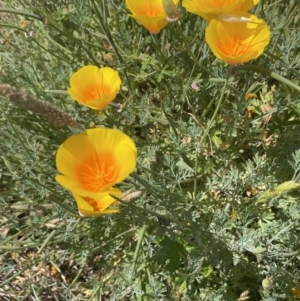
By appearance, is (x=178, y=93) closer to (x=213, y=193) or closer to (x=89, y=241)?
(x=213, y=193)

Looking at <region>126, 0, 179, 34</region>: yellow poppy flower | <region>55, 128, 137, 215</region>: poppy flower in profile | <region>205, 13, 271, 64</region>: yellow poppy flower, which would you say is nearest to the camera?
<region>55, 128, 137, 215</region>: poppy flower in profile

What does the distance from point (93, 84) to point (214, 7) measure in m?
0.44

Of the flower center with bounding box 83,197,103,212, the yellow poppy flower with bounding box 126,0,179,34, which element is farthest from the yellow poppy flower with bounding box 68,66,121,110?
the flower center with bounding box 83,197,103,212

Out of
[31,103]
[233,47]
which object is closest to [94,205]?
[31,103]

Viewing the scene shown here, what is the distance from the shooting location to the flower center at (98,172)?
3.93 feet

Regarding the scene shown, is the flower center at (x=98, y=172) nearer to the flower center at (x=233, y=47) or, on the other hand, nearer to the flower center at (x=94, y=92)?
the flower center at (x=94, y=92)

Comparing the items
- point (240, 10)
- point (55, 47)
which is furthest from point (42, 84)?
point (240, 10)

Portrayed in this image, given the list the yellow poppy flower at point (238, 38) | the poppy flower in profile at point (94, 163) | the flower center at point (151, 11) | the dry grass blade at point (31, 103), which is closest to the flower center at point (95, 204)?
the poppy flower in profile at point (94, 163)

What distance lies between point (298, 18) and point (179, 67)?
0.50 metres

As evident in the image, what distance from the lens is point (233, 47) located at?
1438mm

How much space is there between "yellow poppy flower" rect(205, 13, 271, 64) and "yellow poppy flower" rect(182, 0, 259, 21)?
0.09 ft

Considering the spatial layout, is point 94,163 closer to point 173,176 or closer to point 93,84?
point 93,84

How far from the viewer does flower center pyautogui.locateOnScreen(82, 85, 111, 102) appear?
145cm

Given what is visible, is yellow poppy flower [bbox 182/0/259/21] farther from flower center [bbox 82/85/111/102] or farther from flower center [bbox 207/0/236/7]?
flower center [bbox 82/85/111/102]
